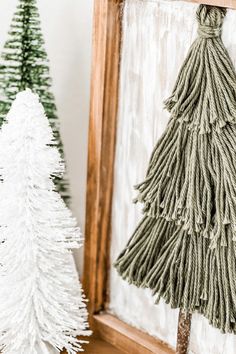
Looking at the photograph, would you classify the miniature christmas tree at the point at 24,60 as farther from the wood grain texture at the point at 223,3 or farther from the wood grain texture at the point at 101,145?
the wood grain texture at the point at 223,3

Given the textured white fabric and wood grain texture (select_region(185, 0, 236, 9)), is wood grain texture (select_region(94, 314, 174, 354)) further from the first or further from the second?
wood grain texture (select_region(185, 0, 236, 9))

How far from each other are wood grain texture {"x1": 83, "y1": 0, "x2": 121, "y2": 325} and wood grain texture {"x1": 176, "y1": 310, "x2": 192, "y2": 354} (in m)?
0.21

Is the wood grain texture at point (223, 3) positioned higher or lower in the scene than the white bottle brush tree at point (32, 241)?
higher

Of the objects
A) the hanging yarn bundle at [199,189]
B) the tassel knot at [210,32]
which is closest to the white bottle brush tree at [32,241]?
the hanging yarn bundle at [199,189]

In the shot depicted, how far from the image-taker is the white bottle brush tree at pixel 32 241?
1000 millimetres

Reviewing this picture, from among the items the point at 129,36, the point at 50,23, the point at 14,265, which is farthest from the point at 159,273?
the point at 50,23

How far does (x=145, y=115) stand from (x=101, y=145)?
0.09 metres

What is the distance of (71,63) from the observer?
1.28 meters

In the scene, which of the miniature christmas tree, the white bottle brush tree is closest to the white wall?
the miniature christmas tree

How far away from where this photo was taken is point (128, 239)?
119 cm

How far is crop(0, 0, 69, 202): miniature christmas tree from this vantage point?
3.71ft

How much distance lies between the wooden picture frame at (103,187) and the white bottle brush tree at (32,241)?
14 cm

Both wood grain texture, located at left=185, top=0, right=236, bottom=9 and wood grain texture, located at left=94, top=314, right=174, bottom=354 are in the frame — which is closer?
wood grain texture, located at left=185, top=0, right=236, bottom=9

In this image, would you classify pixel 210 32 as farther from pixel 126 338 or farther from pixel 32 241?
pixel 126 338
